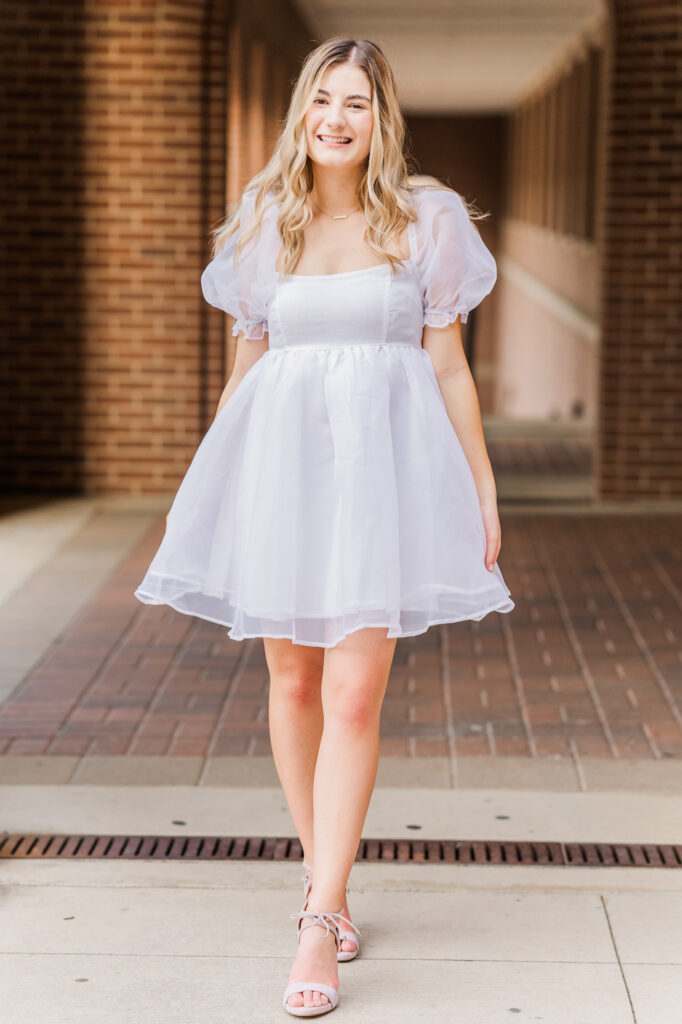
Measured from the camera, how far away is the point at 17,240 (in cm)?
860

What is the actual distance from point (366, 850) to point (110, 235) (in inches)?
219

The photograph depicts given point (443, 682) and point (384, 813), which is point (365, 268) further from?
point (443, 682)

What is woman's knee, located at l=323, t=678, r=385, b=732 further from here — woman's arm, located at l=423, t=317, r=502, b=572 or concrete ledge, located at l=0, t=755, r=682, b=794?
concrete ledge, located at l=0, t=755, r=682, b=794

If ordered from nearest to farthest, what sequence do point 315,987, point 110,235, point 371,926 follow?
1. point 315,987
2. point 371,926
3. point 110,235

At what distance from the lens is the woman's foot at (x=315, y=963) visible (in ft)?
9.21

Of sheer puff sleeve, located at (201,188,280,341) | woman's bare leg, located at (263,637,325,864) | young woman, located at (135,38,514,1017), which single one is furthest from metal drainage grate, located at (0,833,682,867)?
sheer puff sleeve, located at (201,188,280,341)

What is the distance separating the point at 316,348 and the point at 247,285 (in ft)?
0.79

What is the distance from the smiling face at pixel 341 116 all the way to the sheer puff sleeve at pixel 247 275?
174 mm

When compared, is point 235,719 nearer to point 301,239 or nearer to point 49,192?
point 301,239

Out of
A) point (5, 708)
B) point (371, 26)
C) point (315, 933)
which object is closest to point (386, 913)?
point (315, 933)

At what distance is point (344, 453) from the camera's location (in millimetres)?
2852

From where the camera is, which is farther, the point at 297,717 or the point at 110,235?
the point at 110,235

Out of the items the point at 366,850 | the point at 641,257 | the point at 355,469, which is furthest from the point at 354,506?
the point at 641,257

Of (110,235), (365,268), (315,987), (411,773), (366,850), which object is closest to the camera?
(315,987)
